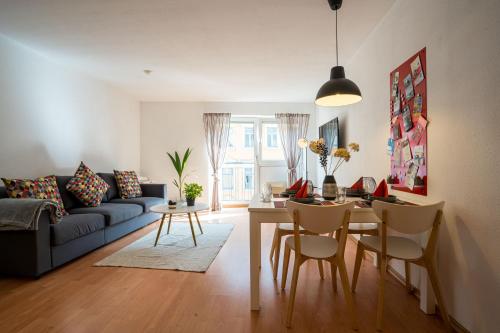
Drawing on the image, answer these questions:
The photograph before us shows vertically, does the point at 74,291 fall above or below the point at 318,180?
below

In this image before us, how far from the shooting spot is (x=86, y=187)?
10.6 ft

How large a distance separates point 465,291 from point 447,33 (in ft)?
5.26

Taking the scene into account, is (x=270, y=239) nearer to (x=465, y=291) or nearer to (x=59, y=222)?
(x=465, y=291)

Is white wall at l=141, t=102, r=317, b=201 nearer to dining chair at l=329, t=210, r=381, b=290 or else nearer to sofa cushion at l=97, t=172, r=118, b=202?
sofa cushion at l=97, t=172, r=118, b=202

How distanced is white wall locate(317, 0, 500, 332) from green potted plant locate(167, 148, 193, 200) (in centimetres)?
418

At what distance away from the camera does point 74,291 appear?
2018 millimetres

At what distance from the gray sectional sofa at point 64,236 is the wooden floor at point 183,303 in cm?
14

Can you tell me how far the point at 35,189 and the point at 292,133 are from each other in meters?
4.53

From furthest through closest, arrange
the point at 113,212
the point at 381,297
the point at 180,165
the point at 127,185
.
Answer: the point at 180,165 < the point at 127,185 < the point at 113,212 < the point at 381,297

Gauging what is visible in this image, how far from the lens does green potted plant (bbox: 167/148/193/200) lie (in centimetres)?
515

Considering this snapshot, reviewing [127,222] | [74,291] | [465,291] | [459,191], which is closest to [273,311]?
[465,291]

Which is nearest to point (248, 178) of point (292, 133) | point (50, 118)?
point (292, 133)

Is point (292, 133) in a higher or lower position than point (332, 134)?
higher

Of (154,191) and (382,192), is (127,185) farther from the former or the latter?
(382,192)
